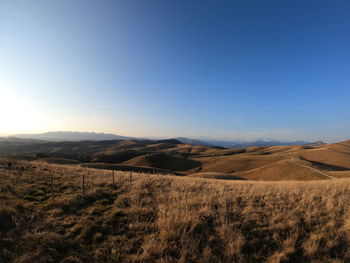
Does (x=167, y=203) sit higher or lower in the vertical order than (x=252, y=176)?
higher

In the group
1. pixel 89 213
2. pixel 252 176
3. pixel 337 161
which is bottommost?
pixel 252 176

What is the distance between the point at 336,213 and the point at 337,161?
76.6 m

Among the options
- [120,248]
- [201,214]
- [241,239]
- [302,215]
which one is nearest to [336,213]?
[302,215]

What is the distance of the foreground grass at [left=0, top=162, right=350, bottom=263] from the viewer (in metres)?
3.85

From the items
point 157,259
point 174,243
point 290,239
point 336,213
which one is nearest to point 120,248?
point 157,259

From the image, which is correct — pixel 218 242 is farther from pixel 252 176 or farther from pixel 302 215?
pixel 252 176

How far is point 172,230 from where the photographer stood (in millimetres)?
4527

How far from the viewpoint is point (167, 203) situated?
6.76 m

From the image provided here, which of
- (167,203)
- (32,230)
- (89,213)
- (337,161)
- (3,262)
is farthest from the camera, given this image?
(337,161)

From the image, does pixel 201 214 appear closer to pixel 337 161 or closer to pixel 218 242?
pixel 218 242

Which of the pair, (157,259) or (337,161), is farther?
(337,161)

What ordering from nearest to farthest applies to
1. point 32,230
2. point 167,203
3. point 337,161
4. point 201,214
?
point 32,230 → point 201,214 → point 167,203 → point 337,161

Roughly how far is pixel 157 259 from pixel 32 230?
12.3 feet

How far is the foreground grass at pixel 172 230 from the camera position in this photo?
385 centimetres
